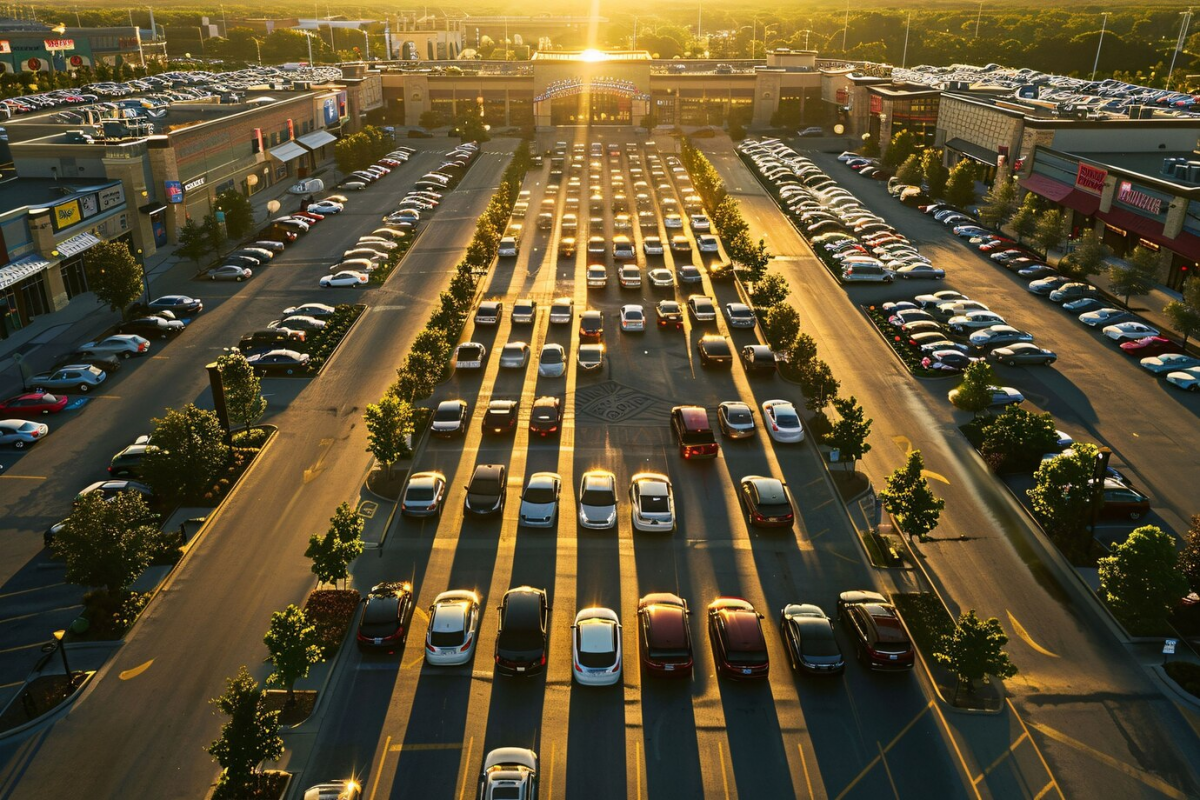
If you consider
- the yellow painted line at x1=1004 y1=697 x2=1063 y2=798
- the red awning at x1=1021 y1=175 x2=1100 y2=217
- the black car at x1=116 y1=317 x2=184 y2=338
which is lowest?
the yellow painted line at x1=1004 y1=697 x2=1063 y2=798

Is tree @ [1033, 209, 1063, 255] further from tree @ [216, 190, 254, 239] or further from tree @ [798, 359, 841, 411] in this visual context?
tree @ [216, 190, 254, 239]

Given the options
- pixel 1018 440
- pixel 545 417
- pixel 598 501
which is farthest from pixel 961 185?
pixel 598 501

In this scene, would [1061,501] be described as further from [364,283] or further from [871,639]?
[364,283]

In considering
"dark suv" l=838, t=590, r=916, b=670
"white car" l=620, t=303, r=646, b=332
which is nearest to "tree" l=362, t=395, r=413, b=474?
"dark suv" l=838, t=590, r=916, b=670

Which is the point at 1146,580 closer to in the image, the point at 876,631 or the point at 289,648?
the point at 876,631

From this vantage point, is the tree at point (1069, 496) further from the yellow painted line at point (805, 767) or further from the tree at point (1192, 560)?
the yellow painted line at point (805, 767)

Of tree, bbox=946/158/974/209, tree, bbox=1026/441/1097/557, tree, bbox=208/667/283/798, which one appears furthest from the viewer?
tree, bbox=946/158/974/209

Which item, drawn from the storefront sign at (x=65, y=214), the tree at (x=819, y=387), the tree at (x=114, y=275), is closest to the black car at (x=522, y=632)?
the tree at (x=819, y=387)

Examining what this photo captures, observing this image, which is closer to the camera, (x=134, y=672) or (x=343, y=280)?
(x=134, y=672)

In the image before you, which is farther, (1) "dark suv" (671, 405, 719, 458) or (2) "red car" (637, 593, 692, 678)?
(1) "dark suv" (671, 405, 719, 458)
